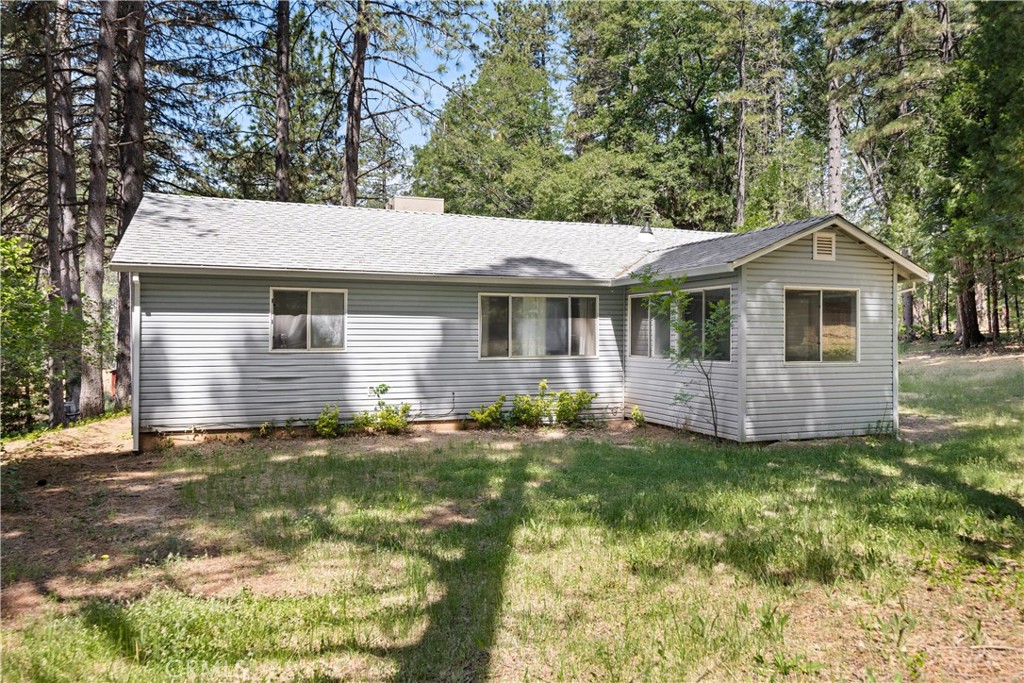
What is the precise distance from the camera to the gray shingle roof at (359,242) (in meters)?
9.98

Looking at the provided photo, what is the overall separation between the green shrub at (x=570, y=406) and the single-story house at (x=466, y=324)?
27 centimetres

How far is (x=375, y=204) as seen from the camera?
106 feet

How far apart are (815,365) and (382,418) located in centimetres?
708

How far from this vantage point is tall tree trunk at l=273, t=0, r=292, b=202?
16.4m

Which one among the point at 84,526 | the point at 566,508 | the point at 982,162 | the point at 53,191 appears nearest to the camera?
the point at 84,526

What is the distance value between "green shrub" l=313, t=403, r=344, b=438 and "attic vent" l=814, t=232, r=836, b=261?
8.05m

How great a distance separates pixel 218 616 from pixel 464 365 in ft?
25.3

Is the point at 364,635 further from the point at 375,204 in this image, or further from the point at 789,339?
the point at 375,204

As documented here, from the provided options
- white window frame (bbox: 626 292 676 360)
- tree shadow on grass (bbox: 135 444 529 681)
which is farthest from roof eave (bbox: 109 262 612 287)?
tree shadow on grass (bbox: 135 444 529 681)

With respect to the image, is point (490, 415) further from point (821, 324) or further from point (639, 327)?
point (821, 324)

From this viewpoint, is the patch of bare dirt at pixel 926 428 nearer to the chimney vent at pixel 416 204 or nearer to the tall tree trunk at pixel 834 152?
the chimney vent at pixel 416 204

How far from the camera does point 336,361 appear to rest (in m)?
10.6

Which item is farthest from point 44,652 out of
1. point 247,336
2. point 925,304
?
point 925,304

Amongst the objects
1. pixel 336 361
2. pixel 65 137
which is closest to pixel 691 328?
Result: pixel 336 361
